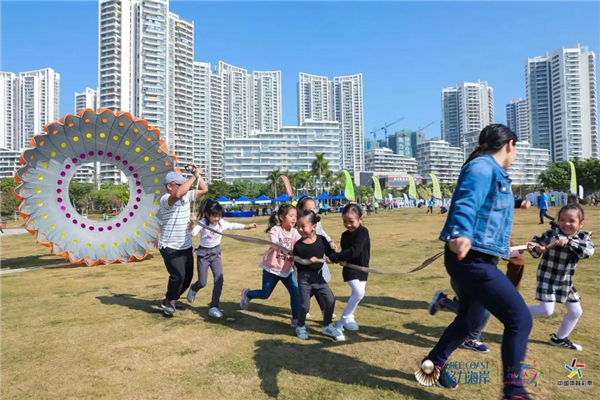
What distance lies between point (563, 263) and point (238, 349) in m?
3.45

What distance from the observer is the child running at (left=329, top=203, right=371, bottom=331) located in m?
4.25

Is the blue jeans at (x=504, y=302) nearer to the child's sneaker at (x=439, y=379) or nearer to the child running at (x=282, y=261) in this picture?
the child's sneaker at (x=439, y=379)

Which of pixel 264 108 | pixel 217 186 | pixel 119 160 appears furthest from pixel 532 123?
pixel 119 160

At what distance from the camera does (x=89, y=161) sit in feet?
33.6

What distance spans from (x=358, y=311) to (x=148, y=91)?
107 meters

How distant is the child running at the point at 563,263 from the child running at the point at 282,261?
2.65m

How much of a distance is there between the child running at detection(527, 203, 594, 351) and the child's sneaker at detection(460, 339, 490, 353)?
703 mm

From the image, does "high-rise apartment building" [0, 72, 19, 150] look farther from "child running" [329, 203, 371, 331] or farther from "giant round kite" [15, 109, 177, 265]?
"child running" [329, 203, 371, 331]

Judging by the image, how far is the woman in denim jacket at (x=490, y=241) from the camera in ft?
8.45

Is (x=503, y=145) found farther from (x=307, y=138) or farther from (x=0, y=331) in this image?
(x=307, y=138)

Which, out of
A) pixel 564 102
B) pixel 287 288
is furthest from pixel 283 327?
pixel 564 102

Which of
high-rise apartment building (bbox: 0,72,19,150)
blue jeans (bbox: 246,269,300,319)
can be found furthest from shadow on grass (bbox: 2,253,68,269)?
high-rise apartment building (bbox: 0,72,19,150)

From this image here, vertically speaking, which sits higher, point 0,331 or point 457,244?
point 457,244

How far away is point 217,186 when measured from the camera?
83.8 m
